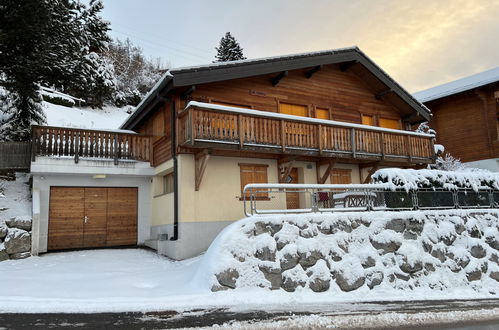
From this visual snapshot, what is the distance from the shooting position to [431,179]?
13008 millimetres

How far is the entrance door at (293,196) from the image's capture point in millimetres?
14859

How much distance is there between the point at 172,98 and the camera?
13477 millimetres

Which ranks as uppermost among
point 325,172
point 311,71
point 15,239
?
point 311,71

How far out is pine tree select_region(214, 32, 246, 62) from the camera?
134ft

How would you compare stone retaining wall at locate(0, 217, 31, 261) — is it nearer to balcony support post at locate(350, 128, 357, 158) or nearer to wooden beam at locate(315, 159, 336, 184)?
wooden beam at locate(315, 159, 336, 184)

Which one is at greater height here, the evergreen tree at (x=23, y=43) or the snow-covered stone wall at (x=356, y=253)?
the evergreen tree at (x=23, y=43)

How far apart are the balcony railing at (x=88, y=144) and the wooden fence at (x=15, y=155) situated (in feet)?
5.30

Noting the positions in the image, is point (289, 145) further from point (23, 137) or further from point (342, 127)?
point (23, 137)

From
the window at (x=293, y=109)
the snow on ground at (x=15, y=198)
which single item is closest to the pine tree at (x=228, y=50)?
the window at (x=293, y=109)

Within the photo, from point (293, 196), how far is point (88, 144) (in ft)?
28.0

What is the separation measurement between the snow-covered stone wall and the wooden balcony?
3.59 metres

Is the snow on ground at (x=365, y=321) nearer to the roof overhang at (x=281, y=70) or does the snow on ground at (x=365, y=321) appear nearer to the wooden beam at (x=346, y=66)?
the roof overhang at (x=281, y=70)

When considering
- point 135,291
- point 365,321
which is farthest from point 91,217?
point 365,321

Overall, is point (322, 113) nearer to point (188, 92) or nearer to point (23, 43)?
point (188, 92)
